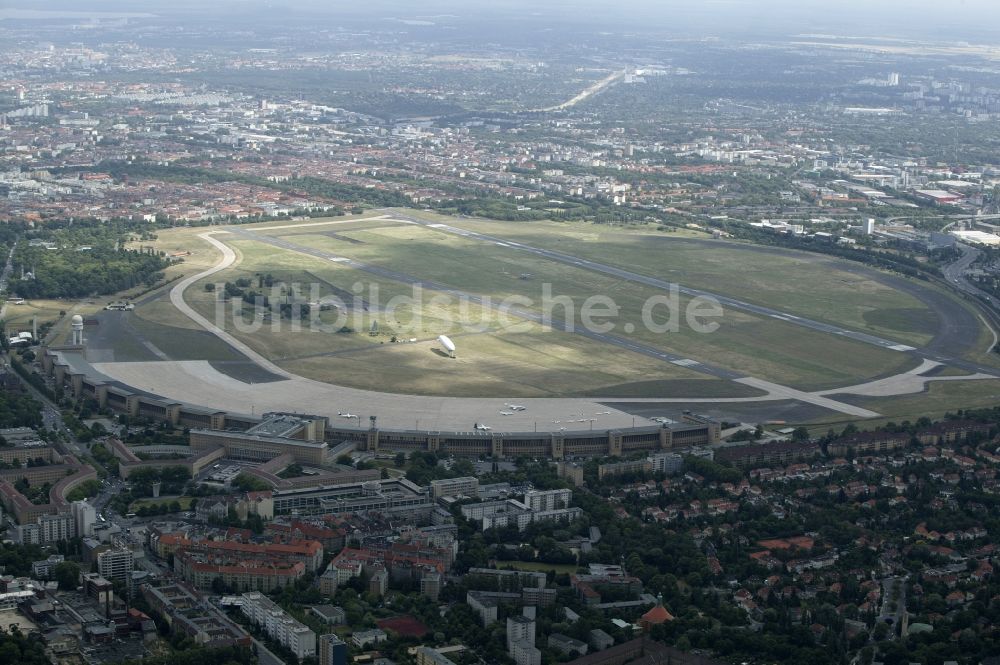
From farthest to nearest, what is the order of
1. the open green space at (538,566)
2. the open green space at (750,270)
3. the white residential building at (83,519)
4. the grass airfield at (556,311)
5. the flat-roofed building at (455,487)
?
the open green space at (750,270)
the grass airfield at (556,311)
the flat-roofed building at (455,487)
the white residential building at (83,519)
the open green space at (538,566)

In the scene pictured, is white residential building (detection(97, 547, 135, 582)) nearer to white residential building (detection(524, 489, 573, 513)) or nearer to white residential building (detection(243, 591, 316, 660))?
white residential building (detection(243, 591, 316, 660))

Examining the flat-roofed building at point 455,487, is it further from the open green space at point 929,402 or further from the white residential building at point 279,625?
the open green space at point 929,402

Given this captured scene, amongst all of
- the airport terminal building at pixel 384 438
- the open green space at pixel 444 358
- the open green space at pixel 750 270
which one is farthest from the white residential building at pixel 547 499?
the open green space at pixel 750 270

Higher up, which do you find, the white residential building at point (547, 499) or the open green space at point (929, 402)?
the white residential building at point (547, 499)

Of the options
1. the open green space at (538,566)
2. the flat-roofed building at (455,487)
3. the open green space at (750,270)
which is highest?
the flat-roofed building at (455,487)

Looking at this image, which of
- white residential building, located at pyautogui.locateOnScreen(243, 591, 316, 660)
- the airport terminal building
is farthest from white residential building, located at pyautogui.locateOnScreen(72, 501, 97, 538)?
the airport terminal building

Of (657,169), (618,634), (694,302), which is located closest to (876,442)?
(618,634)

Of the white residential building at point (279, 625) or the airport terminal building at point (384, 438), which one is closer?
the white residential building at point (279, 625)

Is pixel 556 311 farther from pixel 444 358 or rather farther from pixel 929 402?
pixel 929 402

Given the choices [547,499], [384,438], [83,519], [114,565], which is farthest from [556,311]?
[114,565]

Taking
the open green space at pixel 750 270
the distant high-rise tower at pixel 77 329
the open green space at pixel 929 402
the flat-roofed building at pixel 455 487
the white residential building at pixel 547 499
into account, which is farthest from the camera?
the open green space at pixel 750 270

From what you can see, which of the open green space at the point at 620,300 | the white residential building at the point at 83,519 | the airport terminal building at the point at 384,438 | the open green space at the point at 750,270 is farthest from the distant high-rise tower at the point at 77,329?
the open green space at the point at 750,270

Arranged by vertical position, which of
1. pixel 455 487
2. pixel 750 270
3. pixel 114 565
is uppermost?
pixel 114 565
